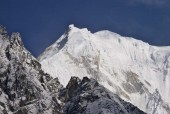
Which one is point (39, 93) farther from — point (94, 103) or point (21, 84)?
point (94, 103)

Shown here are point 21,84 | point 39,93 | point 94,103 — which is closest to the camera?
point 94,103

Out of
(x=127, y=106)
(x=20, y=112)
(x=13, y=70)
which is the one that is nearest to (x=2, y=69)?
(x=13, y=70)

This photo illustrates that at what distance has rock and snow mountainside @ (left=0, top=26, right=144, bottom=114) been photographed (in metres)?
140

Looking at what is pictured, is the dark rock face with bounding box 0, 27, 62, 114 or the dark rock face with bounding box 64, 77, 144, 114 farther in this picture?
the dark rock face with bounding box 64, 77, 144, 114

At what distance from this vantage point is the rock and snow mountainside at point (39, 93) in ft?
459

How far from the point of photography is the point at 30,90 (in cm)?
14288

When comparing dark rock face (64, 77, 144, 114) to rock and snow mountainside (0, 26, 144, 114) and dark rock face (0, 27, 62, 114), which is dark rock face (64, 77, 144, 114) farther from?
dark rock face (0, 27, 62, 114)

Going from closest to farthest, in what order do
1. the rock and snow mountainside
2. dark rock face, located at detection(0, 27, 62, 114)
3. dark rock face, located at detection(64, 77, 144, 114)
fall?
1. dark rock face, located at detection(0, 27, 62, 114)
2. the rock and snow mountainside
3. dark rock face, located at detection(64, 77, 144, 114)

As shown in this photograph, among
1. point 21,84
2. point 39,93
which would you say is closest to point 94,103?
point 39,93

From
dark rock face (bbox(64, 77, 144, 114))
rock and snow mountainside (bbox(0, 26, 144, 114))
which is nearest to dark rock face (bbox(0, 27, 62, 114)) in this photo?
rock and snow mountainside (bbox(0, 26, 144, 114))

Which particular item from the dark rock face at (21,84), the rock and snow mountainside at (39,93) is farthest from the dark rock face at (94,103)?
the dark rock face at (21,84)

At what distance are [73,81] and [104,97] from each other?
9.82 m

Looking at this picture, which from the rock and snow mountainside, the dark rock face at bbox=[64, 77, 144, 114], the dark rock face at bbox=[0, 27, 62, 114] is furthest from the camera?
the dark rock face at bbox=[64, 77, 144, 114]

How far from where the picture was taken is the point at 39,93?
470ft
